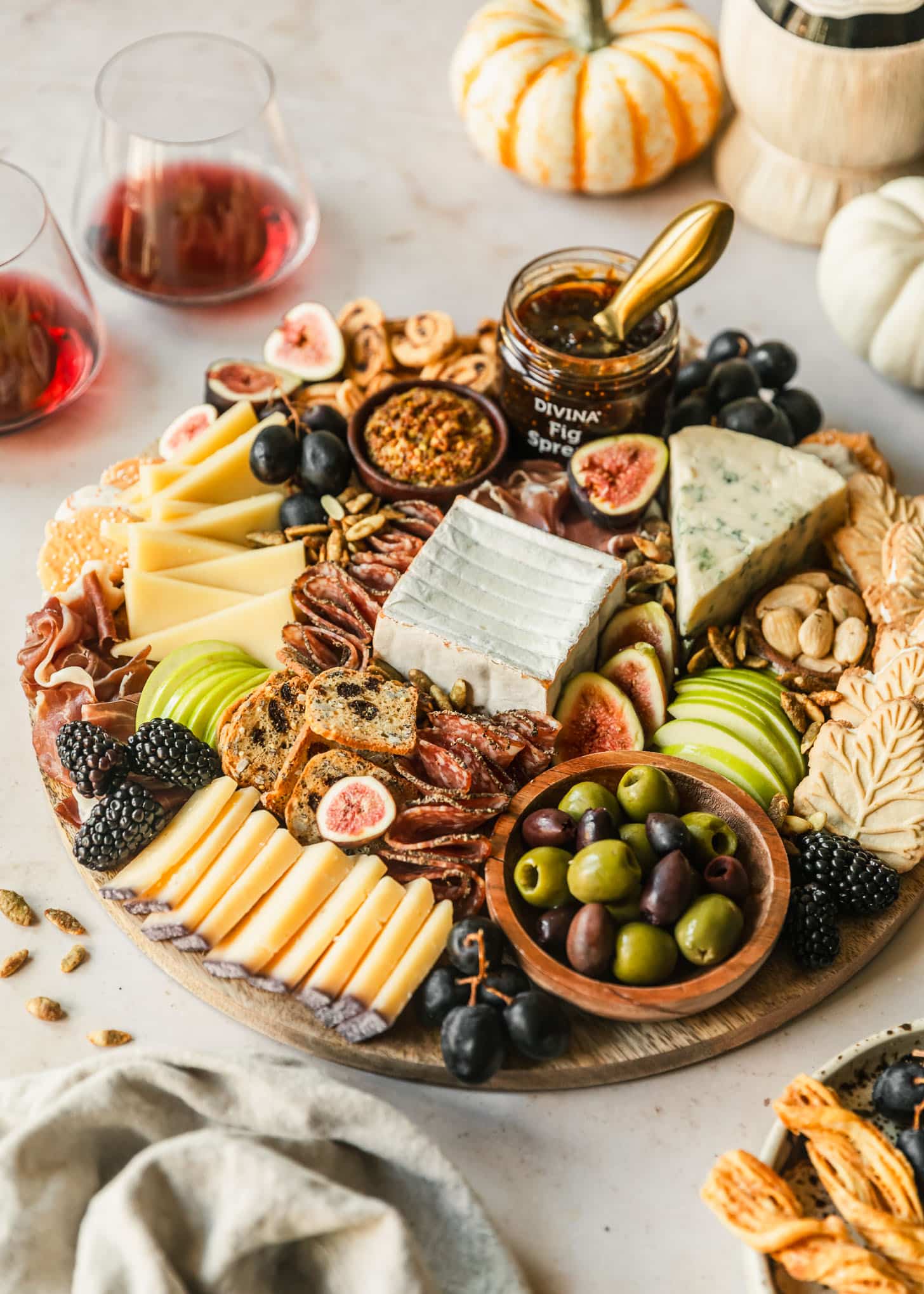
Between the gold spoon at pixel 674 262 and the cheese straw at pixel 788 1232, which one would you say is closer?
the cheese straw at pixel 788 1232

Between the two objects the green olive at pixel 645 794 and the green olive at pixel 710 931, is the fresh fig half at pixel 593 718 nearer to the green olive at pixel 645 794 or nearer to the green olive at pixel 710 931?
the green olive at pixel 645 794

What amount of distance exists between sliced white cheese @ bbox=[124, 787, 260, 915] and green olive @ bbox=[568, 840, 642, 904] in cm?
60

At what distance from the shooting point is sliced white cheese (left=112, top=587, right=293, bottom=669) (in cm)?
264

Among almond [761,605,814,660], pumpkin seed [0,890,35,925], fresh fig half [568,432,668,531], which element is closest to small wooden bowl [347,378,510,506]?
fresh fig half [568,432,668,531]

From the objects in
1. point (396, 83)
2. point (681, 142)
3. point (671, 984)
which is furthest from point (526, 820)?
point (396, 83)

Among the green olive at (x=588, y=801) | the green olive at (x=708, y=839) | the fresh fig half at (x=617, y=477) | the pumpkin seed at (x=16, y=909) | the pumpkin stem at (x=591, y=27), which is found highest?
the pumpkin stem at (x=591, y=27)

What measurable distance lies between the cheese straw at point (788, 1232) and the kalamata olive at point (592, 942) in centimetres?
34

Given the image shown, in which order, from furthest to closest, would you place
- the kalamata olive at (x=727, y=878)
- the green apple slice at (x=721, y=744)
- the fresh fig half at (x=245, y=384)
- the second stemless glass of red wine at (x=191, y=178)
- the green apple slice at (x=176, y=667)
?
the second stemless glass of red wine at (x=191, y=178) → the fresh fig half at (x=245, y=384) → the green apple slice at (x=176, y=667) → the green apple slice at (x=721, y=744) → the kalamata olive at (x=727, y=878)

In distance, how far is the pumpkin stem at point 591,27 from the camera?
3445 mm

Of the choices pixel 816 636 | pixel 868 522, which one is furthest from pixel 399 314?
pixel 816 636

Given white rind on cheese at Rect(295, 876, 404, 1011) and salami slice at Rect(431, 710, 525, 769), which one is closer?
white rind on cheese at Rect(295, 876, 404, 1011)

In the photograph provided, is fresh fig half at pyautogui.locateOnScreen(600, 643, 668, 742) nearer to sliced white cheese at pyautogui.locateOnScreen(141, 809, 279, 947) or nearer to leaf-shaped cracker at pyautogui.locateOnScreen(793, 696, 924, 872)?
leaf-shaped cracker at pyautogui.locateOnScreen(793, 696, 924, 872)

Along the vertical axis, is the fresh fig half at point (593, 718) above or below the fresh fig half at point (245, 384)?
below

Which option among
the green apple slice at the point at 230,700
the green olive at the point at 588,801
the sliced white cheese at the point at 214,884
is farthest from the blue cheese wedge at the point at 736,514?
the sliced white cheese at the point at 214,884
